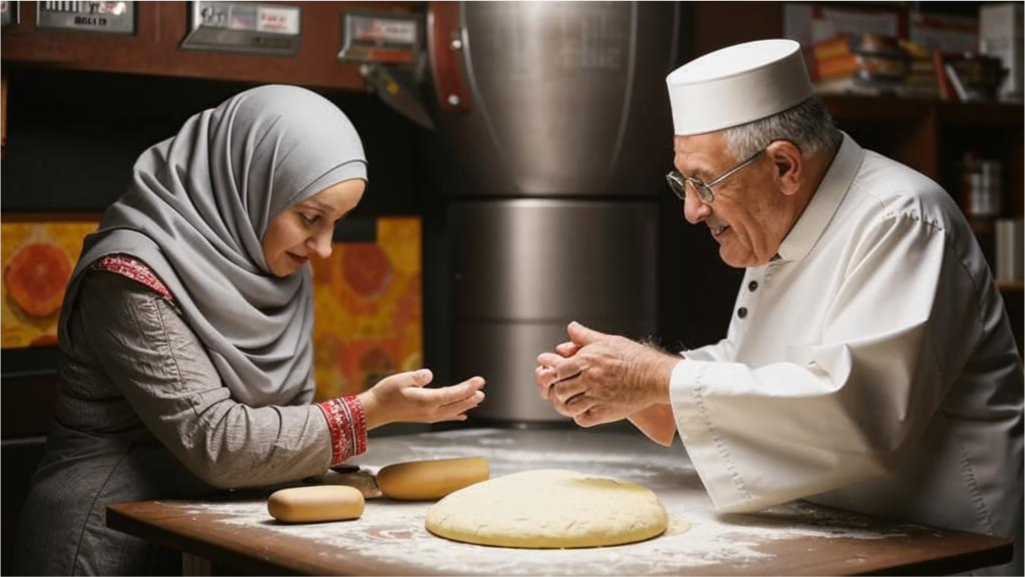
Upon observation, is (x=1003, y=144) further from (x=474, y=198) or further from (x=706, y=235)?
(x=474, y=198)

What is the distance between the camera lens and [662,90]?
3283mm

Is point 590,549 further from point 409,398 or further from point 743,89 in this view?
point 743,89

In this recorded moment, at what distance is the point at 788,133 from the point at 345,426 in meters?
0.87

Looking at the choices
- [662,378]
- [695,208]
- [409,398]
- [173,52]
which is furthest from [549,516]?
[173,52]

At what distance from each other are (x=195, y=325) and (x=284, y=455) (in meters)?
0.26

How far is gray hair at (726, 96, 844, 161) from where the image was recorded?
2.14m

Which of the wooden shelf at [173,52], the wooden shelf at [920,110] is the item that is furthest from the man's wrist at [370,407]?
the wooden shelf at [920,110]

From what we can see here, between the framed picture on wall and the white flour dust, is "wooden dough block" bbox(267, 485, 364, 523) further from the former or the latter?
the framed picture on wall

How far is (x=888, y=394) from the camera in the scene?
194cm

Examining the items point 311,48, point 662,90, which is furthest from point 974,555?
point 311,48

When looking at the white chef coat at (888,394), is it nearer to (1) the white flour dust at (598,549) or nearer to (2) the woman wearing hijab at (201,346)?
(1) the white flour dust at (598,549)

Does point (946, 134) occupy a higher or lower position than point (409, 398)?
higher

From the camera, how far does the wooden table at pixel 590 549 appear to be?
5.67 ft

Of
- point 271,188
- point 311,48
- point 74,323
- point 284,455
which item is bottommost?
point 284,455
